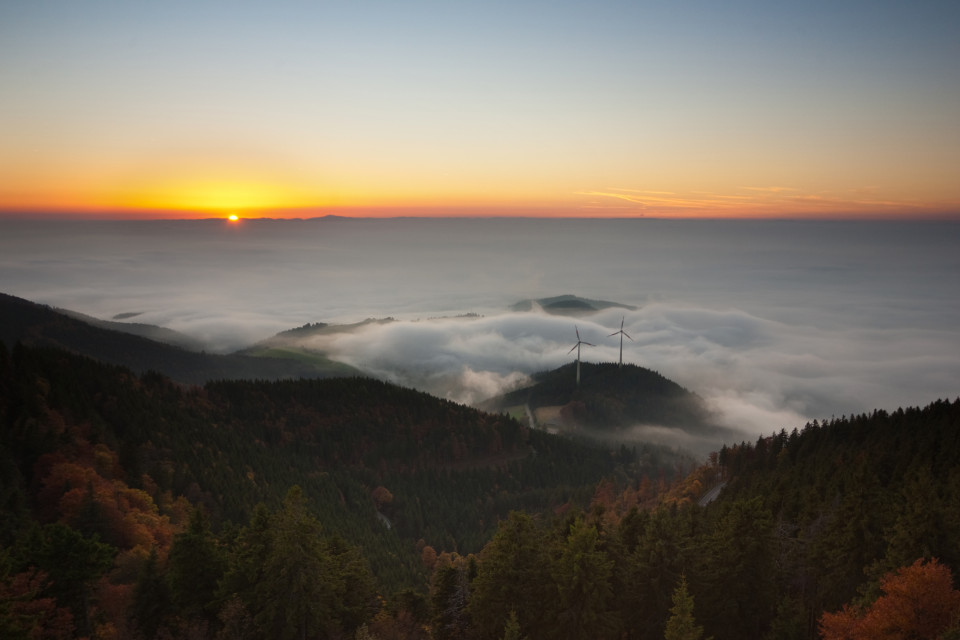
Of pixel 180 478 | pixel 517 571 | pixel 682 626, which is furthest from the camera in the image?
pixel 180 478

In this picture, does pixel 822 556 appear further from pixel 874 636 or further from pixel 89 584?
pixel 89 584

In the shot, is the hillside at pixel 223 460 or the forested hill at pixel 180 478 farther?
the hillside at pixel 223 460

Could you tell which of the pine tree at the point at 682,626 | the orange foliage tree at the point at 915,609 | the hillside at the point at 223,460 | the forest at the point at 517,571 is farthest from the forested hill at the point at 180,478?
the orange foliage tree at the point at 915,609

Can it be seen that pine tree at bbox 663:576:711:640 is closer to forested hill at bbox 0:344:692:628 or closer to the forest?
the forest

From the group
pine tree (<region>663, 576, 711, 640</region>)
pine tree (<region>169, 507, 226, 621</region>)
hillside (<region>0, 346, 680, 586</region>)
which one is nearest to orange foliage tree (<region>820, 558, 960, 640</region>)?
pine tree (<region>663, 576, 711, 640</region>)

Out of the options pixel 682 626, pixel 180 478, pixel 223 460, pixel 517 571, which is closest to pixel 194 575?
pixel 517 571

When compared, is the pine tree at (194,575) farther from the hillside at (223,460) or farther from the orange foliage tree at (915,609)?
the orange foliage tree at (915,609)

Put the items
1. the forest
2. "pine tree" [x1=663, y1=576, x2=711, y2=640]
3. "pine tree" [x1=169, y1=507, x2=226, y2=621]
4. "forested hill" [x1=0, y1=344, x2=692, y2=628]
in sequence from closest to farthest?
"pine tree" [x1=663, y1=576, x2=711, y2=640] < the forest < "pine tree" [x1=169, y1=507, x2=226, y2=621] < "forested hill" [x1=0, y1=344, x2=692, y2=628]

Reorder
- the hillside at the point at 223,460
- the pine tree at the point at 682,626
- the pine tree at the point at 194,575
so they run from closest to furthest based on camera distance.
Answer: the pine tree at the point at 682,626 < the pine tree at the point at 194,575 < the hillside at the point at 223,460

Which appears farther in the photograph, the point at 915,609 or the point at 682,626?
the point at 682,626

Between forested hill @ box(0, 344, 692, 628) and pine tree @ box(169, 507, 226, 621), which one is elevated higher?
pine tree @ box(169, 507, 226, 621)

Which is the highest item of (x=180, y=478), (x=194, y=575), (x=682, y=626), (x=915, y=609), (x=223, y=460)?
(x=915, y=609)

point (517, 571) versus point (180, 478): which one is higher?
point (517, 571)

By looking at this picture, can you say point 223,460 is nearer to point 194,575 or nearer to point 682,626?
point 194,575
